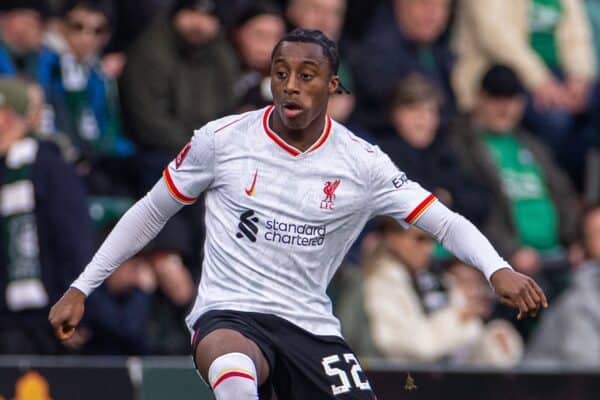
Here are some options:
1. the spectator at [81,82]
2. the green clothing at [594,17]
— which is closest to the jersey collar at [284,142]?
the spectator at [81,82]

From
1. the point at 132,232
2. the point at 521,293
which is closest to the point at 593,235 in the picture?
the point at 521,293

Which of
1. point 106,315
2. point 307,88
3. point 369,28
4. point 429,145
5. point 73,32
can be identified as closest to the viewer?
point 307,88

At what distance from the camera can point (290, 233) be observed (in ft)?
24.9

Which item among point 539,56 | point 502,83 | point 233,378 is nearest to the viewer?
point 233,378

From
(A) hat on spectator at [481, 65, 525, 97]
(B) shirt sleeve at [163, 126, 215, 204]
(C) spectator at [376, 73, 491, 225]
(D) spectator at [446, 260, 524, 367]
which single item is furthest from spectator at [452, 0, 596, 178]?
(B) shirt sleeve at [163, 126, 215, 204]

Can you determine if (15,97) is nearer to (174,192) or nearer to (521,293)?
(174,192)

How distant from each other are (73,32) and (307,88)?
4661 millimetres

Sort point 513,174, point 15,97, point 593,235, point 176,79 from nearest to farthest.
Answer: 1. point 15,97
2. point 176,79
3. point 593,235
4. point 513,174

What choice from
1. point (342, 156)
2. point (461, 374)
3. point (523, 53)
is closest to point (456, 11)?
point (523, 53)

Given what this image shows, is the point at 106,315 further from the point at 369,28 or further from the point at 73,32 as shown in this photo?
the point at 369,28

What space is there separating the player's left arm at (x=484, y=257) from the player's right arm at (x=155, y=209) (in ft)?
2.98

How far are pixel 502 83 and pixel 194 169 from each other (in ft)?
20.2

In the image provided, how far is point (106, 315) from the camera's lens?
35.0 ft

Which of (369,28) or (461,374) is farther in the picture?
(369,28)
